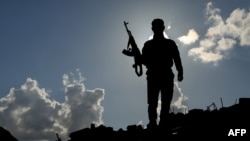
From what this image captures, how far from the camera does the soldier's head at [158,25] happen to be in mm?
7813

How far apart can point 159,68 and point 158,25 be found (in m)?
0.90

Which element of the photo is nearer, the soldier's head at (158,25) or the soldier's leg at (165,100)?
the soldier's leg at (165,100)

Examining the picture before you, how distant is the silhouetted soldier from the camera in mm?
7641

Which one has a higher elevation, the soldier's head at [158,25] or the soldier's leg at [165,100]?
the soldier's head at [158,25]

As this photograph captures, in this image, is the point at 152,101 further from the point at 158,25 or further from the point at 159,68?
the point at 158,25

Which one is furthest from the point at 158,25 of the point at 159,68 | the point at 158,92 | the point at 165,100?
the point at 165,100

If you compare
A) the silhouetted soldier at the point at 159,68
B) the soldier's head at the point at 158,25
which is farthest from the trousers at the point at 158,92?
the soldier's head at the point at 158,25

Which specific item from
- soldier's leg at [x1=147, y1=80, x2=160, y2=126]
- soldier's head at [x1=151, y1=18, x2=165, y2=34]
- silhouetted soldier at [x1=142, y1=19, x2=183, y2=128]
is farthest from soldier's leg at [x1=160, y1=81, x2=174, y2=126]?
soldier's head at [x1=151, y1=18, x2=165, y2=34]

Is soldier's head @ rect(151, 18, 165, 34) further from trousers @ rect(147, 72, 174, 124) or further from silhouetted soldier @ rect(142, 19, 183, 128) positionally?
trousers @ rect(147, 72, 174, 124)

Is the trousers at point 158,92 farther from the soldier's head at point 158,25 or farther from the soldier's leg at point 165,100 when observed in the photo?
the soldier's head at point 158,25

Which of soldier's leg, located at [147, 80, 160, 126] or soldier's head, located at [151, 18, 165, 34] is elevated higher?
soldier's head, located at [151, 18, 165, 34]

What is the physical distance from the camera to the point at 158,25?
7.81m

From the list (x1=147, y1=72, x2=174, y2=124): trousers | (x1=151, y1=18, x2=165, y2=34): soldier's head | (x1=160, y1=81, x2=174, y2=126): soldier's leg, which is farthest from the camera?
(x1=151, y1=18, x2=165, y2=34): soldier's head

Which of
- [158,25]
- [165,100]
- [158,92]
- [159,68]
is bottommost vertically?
[165,100]
